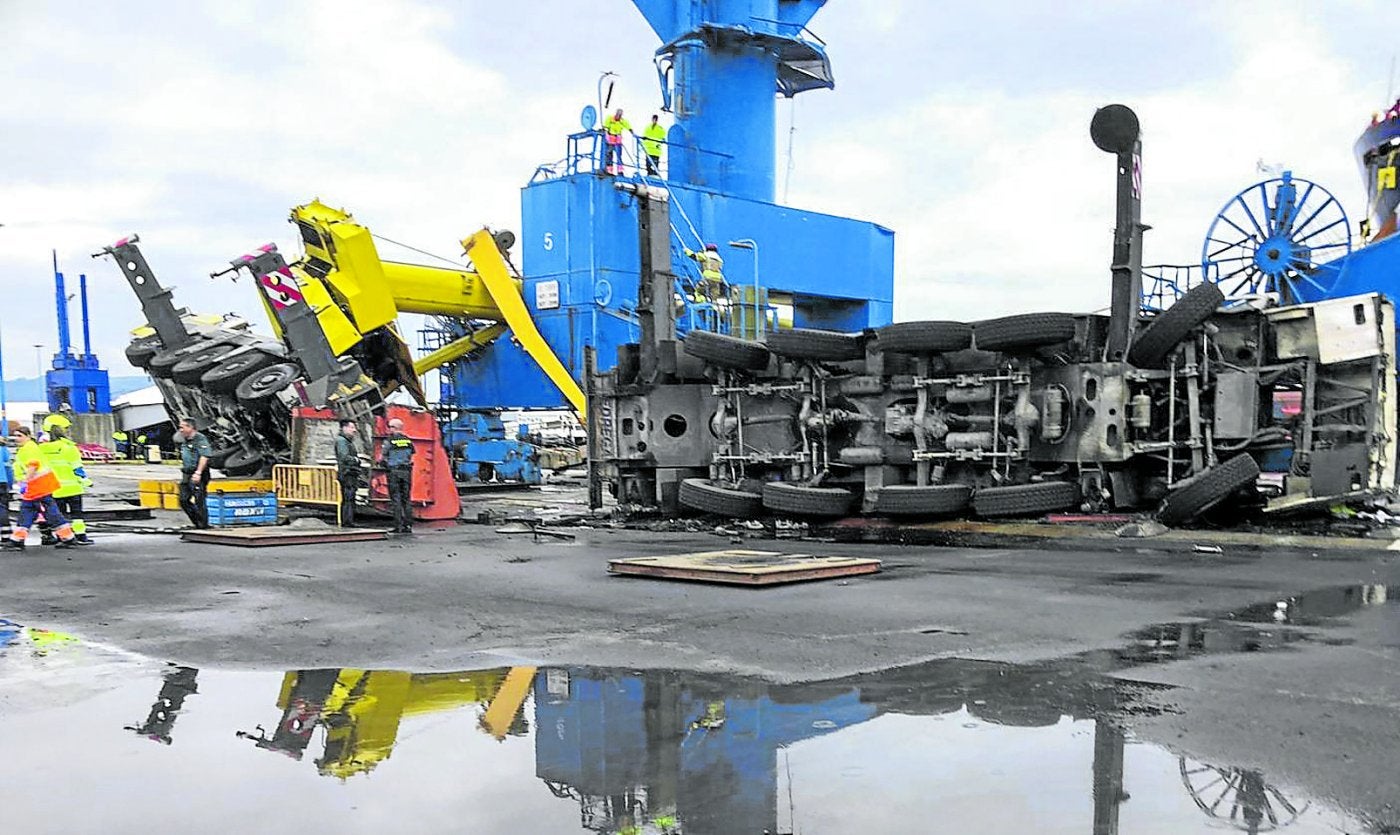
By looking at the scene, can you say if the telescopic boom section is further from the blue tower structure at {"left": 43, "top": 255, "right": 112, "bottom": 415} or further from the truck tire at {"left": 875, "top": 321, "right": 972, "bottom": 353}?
the blue tower structure at {"left": 43, "top": 255, "right": 112, "bottom": 415}

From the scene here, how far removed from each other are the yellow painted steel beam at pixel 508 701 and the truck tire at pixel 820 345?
24.2ft

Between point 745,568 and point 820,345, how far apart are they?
15.8 feet

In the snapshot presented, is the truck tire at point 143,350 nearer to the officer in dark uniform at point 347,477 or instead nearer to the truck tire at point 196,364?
the truck tire at point 196,364

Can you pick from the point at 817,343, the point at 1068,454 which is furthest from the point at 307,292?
the point at 1068,454

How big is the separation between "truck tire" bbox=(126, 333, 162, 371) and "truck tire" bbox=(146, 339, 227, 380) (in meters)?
0.56

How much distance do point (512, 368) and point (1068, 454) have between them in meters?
12.0

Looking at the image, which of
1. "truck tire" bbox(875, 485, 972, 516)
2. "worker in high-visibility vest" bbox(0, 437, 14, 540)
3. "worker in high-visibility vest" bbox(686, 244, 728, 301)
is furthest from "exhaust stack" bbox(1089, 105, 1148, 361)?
"worker in high-visibility vest" bbox(0, 437, 14, 540)

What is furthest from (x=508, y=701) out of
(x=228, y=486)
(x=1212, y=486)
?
(x=228, y=486)

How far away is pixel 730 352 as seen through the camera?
1241 centimetres

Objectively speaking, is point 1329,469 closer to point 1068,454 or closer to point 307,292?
point 1068,454

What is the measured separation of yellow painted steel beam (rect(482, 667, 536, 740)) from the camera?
4008 mm

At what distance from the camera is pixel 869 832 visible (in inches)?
114

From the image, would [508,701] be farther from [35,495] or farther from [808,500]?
[35,495]

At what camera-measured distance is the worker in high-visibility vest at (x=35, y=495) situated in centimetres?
1078
